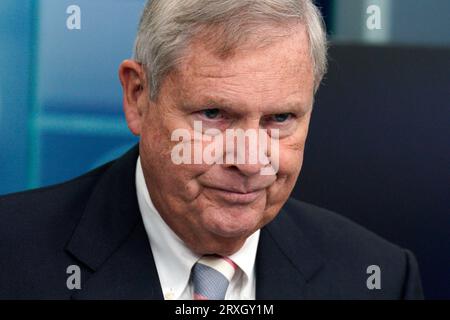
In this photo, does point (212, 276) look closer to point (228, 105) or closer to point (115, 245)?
point (115, 245)

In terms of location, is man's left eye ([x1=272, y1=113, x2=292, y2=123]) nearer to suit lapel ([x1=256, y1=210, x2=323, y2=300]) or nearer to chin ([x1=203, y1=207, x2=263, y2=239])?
chin ([x1=203, y1=207, x2=263, y2=239])

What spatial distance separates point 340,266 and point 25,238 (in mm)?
840

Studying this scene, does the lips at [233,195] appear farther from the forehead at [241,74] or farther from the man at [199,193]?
the forehead at [241,74]

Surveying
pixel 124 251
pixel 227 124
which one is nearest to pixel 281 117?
pixel 227 124

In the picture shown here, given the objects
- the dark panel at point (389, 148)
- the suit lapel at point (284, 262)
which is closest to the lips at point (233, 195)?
the suit lapel at point (284, 262)

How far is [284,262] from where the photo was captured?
215 centimetres

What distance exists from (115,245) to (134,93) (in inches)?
15.2

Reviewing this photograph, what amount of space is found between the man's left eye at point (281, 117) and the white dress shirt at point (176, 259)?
1.13 feet

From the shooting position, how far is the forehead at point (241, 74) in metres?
1.87

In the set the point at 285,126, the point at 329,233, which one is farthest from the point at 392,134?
the point at 285,126

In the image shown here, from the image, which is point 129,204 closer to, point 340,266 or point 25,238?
point 25,238

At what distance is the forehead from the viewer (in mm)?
1866

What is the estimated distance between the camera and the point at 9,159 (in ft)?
7.49
